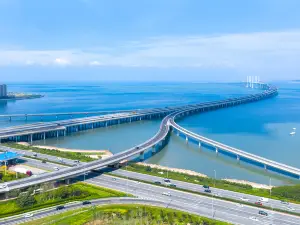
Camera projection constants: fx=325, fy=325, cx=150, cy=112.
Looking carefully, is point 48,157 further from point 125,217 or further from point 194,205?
point 194,205

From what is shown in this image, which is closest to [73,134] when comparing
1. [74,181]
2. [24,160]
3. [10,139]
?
[10,139]

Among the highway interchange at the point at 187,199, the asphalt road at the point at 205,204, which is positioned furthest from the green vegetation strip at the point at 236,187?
the asphalt road at the point at 205,204

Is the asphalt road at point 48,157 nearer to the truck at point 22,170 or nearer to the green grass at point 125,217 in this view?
the truck at point 22,170

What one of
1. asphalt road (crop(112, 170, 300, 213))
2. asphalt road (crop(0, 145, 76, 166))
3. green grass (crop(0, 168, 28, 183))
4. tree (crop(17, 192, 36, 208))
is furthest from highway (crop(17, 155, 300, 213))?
tree (crop(17, 192, 36, 208))

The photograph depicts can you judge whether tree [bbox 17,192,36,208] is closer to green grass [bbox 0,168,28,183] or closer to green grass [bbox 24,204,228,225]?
green grass [bbox 24,204,228,225]

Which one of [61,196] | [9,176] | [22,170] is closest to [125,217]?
[61,196]
